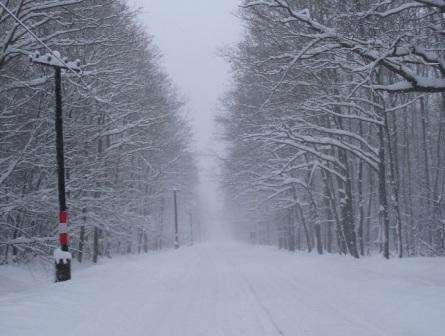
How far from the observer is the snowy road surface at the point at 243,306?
26.0 feet

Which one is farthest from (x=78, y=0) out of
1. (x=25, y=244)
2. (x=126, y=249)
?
(x=126, y=249)

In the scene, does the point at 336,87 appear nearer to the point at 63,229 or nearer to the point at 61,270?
→ the point at 63,229

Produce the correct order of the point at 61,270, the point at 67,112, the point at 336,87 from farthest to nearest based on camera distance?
the point at 67,112 < the point at 336,87 < the point at 61,270

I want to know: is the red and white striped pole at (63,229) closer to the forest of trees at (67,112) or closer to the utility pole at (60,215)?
the utility pole at (60,215)

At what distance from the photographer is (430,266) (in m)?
15.5

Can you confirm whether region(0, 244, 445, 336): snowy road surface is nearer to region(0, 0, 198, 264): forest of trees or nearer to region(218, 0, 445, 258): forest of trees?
region(218, 0, 445, 258): forest of trees

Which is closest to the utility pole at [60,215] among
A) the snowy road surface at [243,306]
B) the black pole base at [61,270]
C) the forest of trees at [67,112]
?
the black pole base at [61,270]

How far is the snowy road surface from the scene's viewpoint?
26.0 ft

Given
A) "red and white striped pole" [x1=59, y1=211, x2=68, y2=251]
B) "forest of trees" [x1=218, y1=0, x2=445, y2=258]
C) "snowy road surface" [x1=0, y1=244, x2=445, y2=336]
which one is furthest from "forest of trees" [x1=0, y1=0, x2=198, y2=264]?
"snowy road surface" [x1=0, y1=244, x2=445, y2=336]

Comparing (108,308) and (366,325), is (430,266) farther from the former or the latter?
(108,308)

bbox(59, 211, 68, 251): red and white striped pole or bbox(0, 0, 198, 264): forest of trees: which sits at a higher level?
bbox(0, 0, 198, 264): forest of trees

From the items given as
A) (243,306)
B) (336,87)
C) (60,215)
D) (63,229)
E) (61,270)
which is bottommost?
(243,306)

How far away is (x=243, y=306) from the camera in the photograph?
10.3 meters

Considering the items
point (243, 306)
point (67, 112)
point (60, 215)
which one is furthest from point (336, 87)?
point (67, 112)
